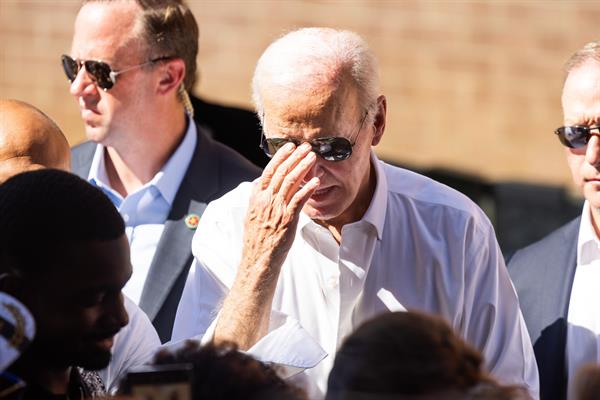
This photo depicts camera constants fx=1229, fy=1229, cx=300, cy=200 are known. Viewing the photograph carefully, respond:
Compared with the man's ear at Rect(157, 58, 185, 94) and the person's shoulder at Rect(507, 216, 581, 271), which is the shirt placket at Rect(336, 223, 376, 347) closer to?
the person's shoulder at Rect(507, 216, 581, 271)

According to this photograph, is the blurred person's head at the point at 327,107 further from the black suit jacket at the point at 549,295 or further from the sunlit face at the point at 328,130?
the black suit jacket at the point at 549,295

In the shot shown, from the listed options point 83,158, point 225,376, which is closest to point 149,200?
point 83,158

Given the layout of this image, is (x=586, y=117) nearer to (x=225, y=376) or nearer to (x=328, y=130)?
(x=328, y=130)

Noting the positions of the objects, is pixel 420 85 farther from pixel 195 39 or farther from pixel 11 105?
pixel 11 105

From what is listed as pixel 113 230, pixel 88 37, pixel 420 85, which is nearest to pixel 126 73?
pixel 88 37

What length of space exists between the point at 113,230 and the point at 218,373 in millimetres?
489

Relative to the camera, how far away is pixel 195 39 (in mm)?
5348

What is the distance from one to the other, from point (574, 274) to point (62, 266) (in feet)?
6.97

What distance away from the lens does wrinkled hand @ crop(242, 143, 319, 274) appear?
11.5ft

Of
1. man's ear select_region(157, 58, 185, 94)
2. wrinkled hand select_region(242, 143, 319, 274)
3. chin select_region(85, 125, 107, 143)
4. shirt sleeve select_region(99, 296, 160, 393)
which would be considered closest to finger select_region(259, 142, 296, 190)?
wrinkled hand select_region(242, 143, 319, 274)

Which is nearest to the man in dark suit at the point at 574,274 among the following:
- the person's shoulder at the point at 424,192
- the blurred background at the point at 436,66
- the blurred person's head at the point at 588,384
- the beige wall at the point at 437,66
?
the person's shoulder at the point at 424,192

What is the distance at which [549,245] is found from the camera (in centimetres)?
426

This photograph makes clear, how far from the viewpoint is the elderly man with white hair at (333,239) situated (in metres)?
3.54

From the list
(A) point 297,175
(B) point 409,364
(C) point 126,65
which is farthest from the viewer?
(C) point 126,65
